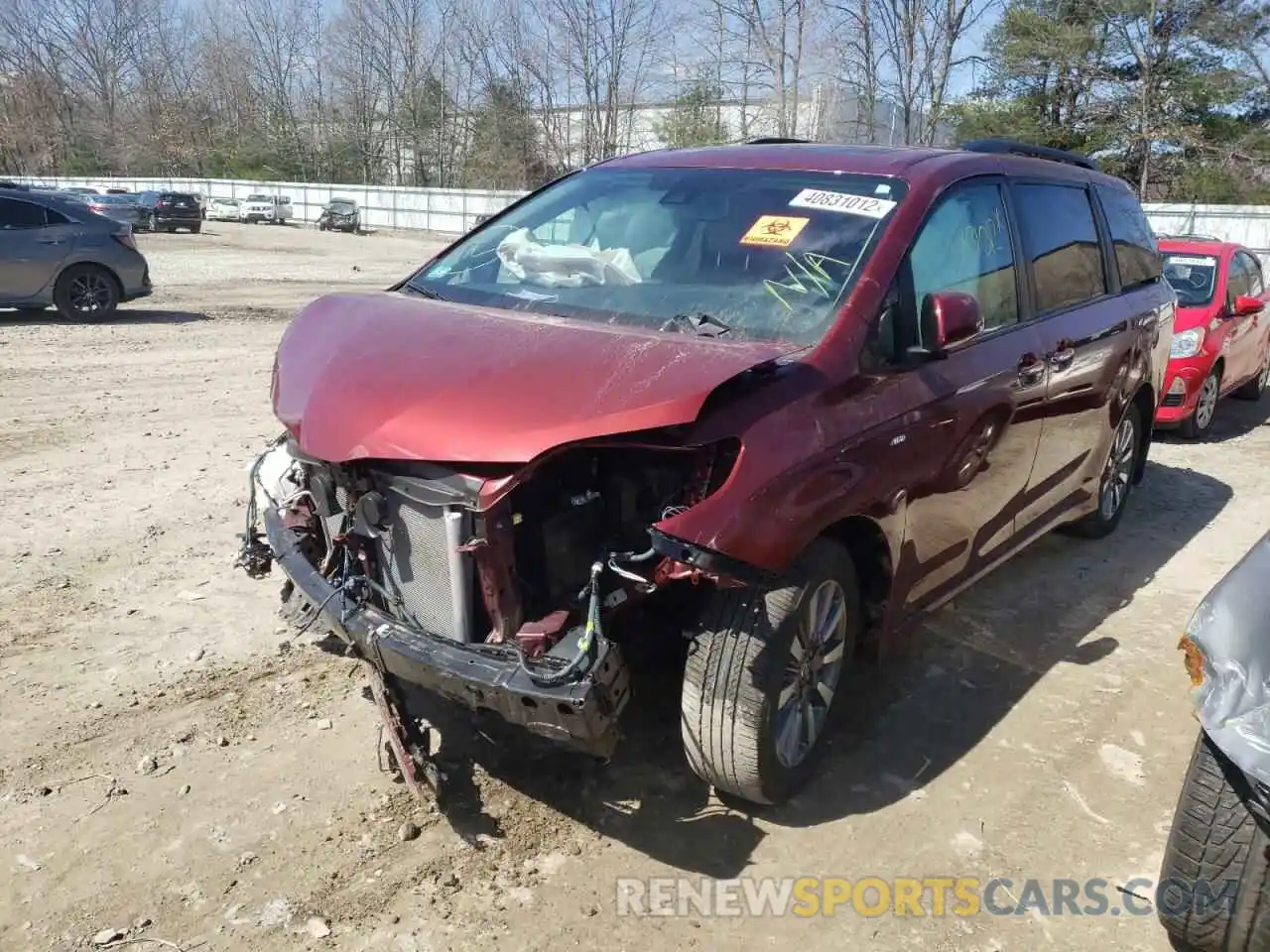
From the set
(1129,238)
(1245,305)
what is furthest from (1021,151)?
(1245,305)

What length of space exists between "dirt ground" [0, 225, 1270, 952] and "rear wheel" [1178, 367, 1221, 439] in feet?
11.0

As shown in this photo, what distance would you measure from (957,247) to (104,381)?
8.16 m

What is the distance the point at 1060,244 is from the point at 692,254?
204 cm

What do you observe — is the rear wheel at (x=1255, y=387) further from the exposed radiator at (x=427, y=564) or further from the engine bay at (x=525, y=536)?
the exposed radiator at (x=427, y=564)

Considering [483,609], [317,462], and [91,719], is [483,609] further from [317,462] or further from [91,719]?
[91,719]

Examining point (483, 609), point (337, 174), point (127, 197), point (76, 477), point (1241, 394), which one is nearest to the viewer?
point (483, 609)

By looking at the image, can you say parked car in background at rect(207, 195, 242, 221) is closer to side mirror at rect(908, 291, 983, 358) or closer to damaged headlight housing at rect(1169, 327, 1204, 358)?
damaged headlight housing at rect(1169, 327, 1204, 358)

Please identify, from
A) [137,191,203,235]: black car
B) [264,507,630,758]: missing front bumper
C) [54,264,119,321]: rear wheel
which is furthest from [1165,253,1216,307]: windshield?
[137,191,203,235]: black car

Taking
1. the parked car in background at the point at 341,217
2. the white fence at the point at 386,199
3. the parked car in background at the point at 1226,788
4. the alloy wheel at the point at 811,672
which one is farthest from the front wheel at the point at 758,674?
the parked car in background at the point at 341,217

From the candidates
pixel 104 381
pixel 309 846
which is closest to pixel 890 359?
pixel 309 846

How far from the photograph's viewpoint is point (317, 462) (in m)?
3.02

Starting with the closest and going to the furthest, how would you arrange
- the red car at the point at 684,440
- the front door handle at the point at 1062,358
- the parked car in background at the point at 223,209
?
the red car at the point at 684,440 → the front door handle at the point at 1062,358 → the parked car in background at the point at 223,209

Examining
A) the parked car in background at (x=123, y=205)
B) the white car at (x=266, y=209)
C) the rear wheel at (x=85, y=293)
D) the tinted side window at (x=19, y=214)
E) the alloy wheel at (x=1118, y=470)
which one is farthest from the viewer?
the white car at (x=266, y=209)

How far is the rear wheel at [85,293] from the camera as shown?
1288 centimetres
